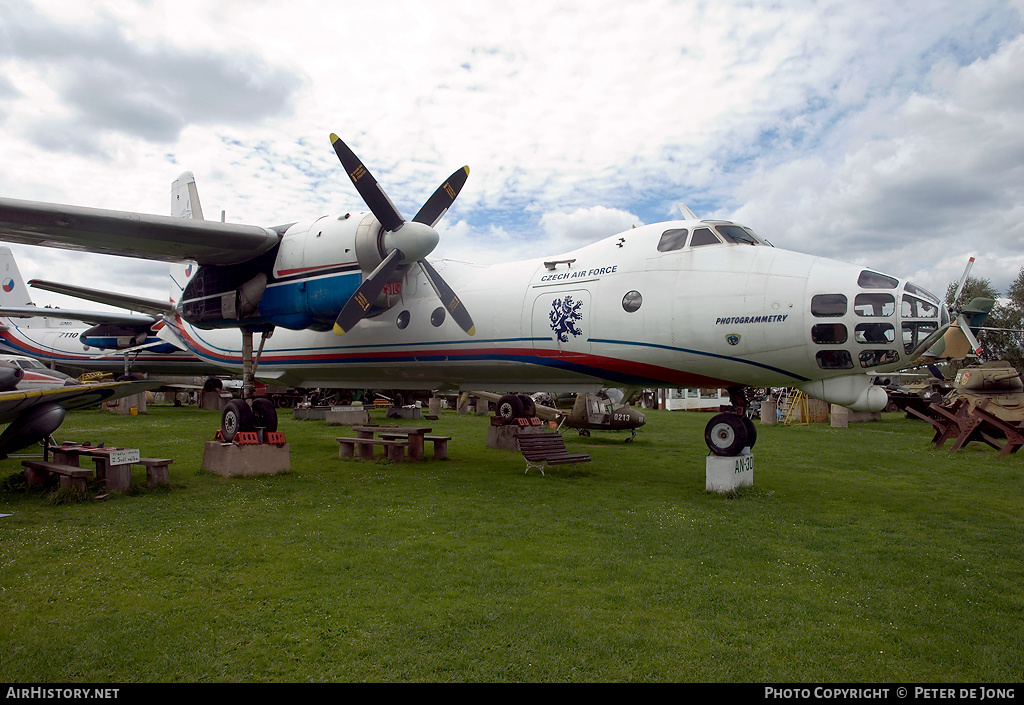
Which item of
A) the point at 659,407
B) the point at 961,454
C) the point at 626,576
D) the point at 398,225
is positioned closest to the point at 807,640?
the point at 626,576

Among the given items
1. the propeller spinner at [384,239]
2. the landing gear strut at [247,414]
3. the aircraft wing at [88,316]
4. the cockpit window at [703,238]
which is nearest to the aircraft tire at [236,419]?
the landing gear strut at [247,414]

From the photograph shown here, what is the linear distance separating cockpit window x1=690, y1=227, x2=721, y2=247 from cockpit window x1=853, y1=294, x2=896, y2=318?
7.34 feet

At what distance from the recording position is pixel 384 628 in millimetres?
4375

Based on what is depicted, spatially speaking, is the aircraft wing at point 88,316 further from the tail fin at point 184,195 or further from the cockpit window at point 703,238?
the cockpit window at point 703,238

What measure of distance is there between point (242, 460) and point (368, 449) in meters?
3.26

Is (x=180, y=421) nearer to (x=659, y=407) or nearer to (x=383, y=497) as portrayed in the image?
(x=383, y=497)

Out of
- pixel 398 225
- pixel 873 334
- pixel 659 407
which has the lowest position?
pixel 659 407

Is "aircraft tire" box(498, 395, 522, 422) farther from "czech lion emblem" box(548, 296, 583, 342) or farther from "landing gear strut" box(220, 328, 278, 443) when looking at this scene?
"czech lion emblem" box(548, 296, 583, 342)

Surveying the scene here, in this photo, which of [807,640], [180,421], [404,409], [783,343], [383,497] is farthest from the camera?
[404,409]

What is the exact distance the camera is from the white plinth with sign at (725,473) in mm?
9516

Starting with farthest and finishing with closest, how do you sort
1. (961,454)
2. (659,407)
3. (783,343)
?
(659,407), (961,454), (783,343)

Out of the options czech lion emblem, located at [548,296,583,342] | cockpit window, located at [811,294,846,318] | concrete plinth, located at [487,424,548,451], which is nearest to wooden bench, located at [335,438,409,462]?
concrete plinth, located at [487,424,548,451]

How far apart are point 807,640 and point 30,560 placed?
264 inches

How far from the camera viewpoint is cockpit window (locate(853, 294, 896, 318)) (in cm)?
789
